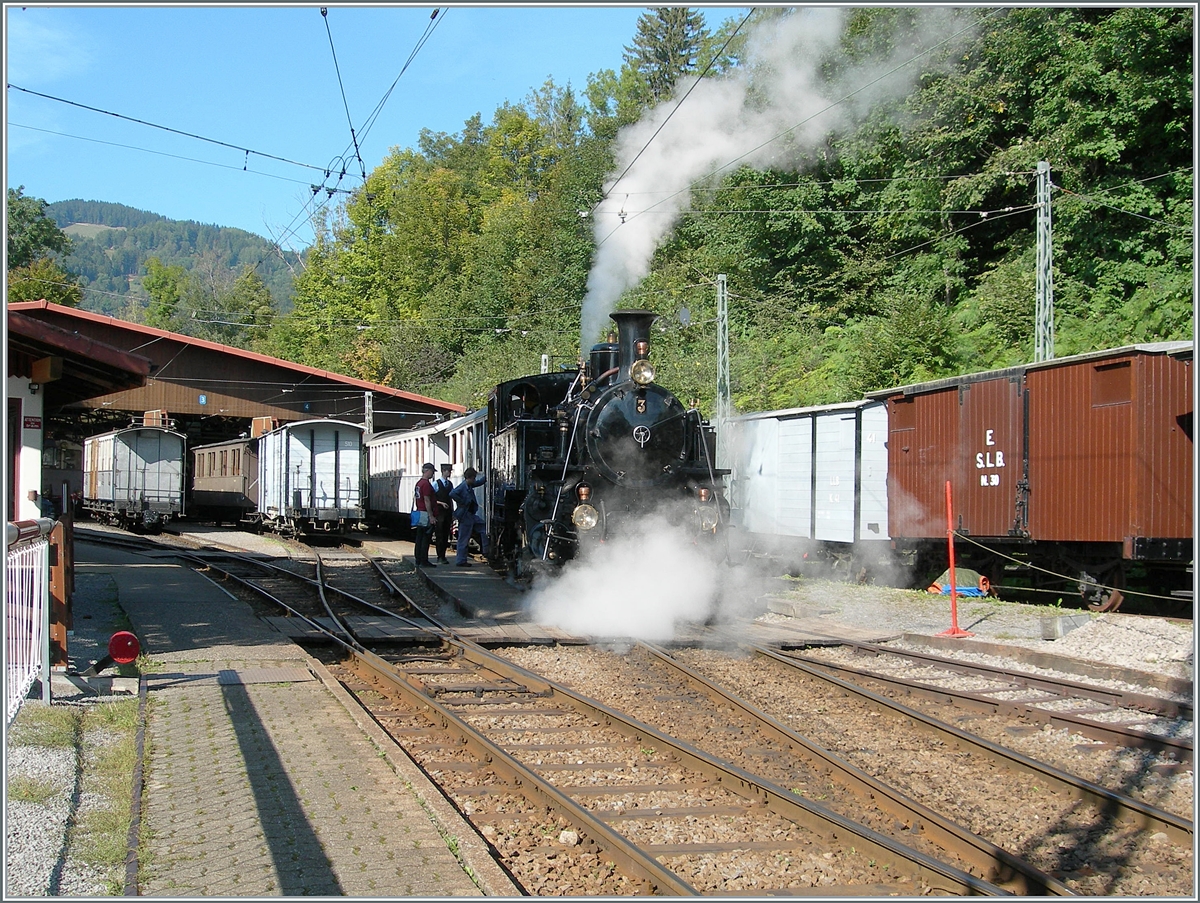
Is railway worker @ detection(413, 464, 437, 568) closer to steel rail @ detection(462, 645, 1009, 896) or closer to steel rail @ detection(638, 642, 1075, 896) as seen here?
steel rail @ detection(462, 645, 1009, 896)

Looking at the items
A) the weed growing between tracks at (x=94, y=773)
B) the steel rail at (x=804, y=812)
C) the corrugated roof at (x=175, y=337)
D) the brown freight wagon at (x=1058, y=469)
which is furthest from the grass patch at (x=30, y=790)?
the corrugated roof at (x=175, y=337)

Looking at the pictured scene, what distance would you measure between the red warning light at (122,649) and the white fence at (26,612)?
644 millimetres

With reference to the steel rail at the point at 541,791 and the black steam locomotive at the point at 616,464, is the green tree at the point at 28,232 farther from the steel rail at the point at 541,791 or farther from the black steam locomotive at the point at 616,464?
the steel rail at the point at 541,791

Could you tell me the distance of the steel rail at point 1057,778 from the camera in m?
4.88

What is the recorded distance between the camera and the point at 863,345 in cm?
2275

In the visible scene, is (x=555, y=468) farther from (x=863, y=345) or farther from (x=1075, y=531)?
(x=863, y=345)

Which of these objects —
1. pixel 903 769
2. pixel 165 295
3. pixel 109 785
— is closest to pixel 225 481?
pixel 109 785

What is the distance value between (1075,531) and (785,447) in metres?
6.90

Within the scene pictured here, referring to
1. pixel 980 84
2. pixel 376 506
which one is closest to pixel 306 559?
pixel 376 506

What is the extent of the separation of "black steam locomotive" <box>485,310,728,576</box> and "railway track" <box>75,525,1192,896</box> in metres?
2.61

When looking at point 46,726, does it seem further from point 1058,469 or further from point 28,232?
point 28,232

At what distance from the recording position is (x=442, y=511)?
16938 mm

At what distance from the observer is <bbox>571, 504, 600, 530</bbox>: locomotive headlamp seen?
10.9 meters

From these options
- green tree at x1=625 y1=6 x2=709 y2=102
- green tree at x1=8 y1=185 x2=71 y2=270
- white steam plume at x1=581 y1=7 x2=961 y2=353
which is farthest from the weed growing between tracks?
green tree at x1=8 y1=185 x2=71 y2=270
